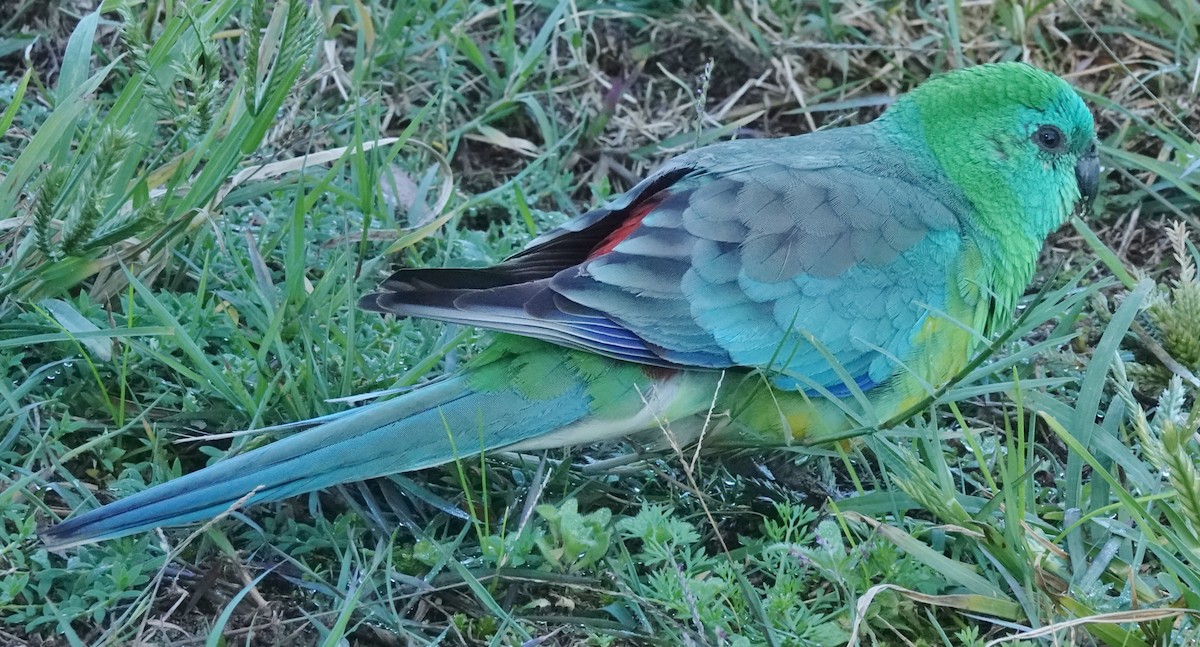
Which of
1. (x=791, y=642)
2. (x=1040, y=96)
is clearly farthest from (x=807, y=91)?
(x=791, y=642)

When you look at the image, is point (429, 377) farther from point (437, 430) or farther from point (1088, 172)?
point (1088, 172)

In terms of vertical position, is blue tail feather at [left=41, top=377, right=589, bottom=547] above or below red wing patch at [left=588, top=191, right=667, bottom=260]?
below

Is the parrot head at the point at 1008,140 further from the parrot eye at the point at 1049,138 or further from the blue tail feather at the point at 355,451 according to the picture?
the blue tail feather at the point at 355,451

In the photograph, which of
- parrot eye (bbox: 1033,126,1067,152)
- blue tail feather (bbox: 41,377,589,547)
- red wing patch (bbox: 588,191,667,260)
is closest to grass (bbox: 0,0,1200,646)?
blue tail feather (bbox: 41,377,589,547)

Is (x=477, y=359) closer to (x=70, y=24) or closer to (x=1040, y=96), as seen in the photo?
(x=1040, y=96)

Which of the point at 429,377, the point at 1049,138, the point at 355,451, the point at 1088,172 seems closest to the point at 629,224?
the point at 429,377

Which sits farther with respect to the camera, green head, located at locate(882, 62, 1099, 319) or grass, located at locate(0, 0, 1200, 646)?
green head, located at locate(882, 62, 1099, 319)

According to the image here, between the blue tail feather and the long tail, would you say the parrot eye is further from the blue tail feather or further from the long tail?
the blue tail feather
